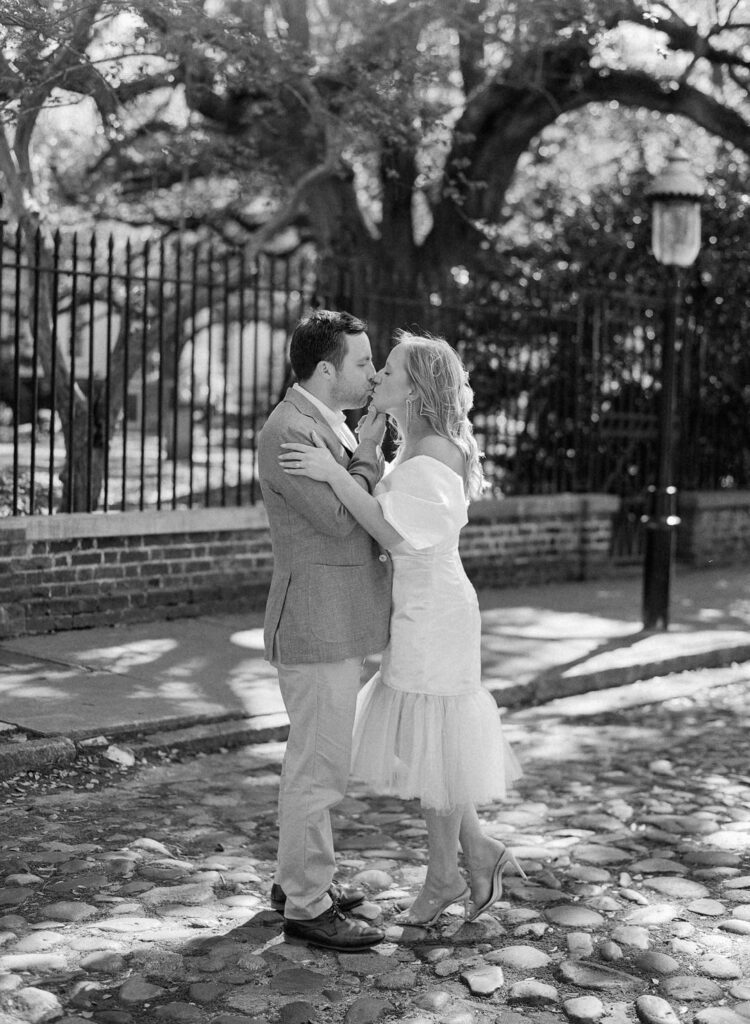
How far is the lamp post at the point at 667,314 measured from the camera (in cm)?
1031

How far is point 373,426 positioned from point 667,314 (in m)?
6.91

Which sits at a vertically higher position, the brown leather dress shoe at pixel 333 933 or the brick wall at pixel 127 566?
the brick wall at pixel 127 566

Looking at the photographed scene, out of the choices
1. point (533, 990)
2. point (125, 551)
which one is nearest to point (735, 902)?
point (533, 990)

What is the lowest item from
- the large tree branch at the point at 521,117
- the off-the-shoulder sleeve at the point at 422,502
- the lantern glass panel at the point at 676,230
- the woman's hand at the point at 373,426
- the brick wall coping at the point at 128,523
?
the brick wall coping at the point at 128,523

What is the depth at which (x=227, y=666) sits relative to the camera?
8.26 meters

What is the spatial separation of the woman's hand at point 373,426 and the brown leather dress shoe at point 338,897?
4.79ft

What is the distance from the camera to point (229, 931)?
13.7 feet

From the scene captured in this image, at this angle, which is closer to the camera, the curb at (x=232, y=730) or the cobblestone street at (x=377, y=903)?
the cobblestone street at (x=377, y=903)

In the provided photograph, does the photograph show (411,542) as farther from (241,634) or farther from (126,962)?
(241,634)

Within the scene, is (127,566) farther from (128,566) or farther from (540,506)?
(540,506)

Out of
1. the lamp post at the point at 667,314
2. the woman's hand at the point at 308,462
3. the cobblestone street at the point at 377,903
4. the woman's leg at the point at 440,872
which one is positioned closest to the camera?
the cobblestone street at the point at 377,903

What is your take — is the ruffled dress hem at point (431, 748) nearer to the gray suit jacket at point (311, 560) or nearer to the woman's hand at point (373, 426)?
the gray suit jacket at point (311, 560)

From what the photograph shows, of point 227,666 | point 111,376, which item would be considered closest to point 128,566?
point 111,376

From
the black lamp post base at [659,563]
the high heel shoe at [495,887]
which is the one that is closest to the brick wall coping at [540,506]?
the black lamp post base at [659,563]
